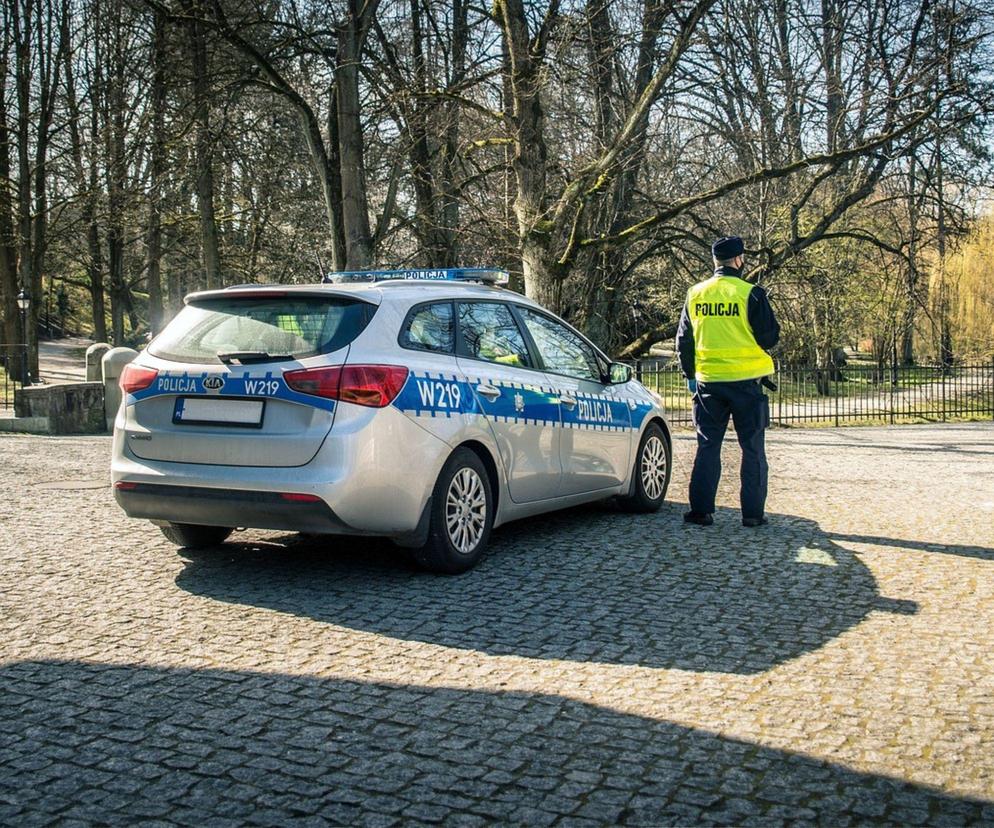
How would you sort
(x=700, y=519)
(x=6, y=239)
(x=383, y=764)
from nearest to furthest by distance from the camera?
(x=383, y=764), (x=700, y=519), (x=6, y=239)

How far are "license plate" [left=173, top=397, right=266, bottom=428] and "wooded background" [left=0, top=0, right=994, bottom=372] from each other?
10.7 metres

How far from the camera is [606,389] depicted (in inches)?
336

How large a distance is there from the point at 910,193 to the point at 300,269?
1437 centimetres

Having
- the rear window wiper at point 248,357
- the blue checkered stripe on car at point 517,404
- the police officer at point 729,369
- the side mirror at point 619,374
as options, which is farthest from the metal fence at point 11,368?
the rear window wiper at point 248,357

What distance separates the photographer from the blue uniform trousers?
8.34 m

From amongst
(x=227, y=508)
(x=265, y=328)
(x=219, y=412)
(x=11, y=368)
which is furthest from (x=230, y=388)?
(x=11, y=368)

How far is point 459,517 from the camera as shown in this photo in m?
6.63

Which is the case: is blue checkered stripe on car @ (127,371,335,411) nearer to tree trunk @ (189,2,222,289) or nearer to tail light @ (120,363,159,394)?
tail light @ (120,363,159,394)

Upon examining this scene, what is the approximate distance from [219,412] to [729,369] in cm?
379

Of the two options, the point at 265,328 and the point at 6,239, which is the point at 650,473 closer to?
the point at 265,328

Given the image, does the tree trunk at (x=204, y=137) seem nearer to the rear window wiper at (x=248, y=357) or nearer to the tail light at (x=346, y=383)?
the rear window wiper at (x=248, y=357)

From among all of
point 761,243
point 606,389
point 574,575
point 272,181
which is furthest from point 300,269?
point 574,575

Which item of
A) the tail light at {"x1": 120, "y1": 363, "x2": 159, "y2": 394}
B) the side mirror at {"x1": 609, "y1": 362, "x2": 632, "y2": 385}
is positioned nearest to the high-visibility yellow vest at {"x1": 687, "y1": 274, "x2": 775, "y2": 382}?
the side mirror at {"x1": 609, "y1": 362, "x2": 632, "y2": 385}

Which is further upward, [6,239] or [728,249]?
[6,239]
